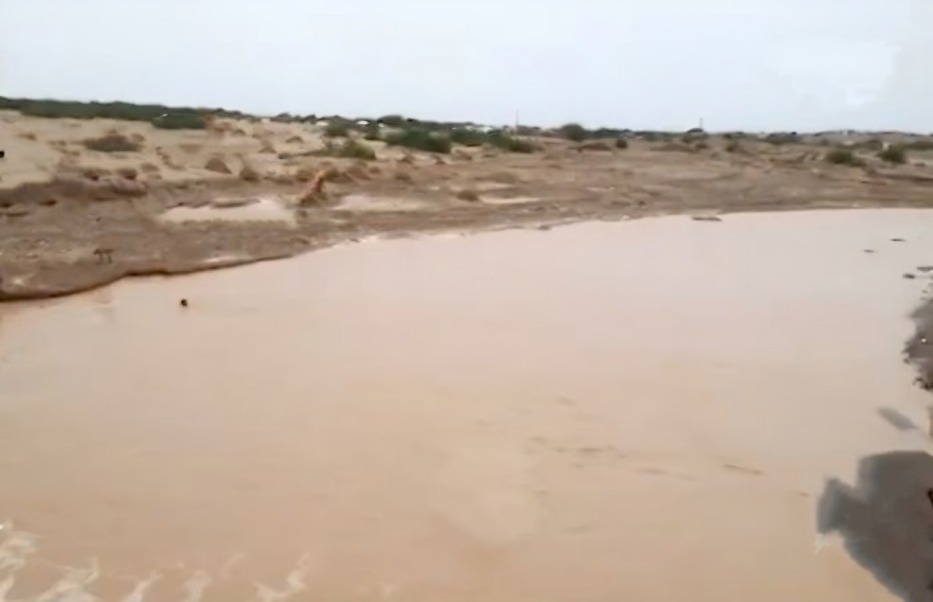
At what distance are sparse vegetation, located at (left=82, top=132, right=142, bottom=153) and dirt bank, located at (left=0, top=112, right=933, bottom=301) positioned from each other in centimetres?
5

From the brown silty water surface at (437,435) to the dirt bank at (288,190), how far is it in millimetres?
1041

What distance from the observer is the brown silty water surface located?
433cm

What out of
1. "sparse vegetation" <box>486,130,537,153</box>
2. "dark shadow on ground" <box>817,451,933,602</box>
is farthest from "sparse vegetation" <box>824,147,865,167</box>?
"dark shadow on ground" <box>817,451,933,602</box>

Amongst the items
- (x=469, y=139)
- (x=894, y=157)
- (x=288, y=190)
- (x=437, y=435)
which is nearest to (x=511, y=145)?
(x=469, y=139)

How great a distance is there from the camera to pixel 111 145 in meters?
18.9

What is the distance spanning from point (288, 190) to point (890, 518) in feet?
41.3

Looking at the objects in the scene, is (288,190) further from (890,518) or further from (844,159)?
(844,159)

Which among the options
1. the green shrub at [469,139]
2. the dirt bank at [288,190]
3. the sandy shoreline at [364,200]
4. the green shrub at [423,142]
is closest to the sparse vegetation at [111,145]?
the dirt bank at [288,190]

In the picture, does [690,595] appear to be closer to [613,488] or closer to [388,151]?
[613,488]

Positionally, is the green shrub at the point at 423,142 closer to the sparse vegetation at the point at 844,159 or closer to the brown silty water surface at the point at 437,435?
the sparse vegetation at the point at 844,159

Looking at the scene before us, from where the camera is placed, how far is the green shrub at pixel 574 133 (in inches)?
1588

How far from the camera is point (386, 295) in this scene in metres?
9.61

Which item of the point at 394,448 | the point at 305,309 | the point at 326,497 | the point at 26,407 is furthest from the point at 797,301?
the point at 26,407

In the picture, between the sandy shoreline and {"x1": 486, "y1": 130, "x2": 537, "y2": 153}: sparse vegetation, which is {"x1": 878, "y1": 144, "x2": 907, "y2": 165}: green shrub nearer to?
the sandy shoreline
